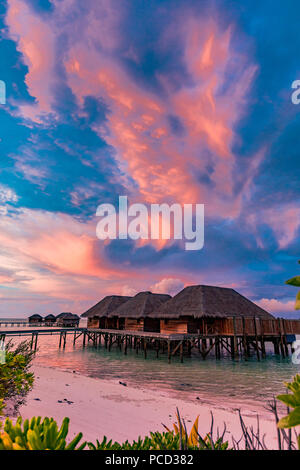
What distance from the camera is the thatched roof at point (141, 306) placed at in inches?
1141

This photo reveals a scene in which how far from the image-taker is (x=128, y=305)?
1257 inches

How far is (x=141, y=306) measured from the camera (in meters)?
29.8

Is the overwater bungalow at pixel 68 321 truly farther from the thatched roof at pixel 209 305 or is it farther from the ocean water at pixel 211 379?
the ocean water at pixel 211 379

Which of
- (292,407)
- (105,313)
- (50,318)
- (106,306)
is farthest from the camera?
(50,318)

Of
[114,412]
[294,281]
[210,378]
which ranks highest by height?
[294,281]

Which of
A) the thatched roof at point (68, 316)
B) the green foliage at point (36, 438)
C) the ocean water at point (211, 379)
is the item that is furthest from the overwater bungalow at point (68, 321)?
the green foliage at point (36, 438)

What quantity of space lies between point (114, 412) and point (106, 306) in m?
30.5

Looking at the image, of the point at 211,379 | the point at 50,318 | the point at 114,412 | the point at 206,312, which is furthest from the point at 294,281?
the point at 50,318

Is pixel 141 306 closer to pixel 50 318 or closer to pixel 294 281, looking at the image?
pixel 294 281

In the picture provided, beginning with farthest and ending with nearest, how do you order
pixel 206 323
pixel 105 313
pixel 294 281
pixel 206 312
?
1. pixel 105 313
2. pixel 206 323
3. pixel 206 312
4. pixel 294 281

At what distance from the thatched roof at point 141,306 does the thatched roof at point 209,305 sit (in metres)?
2.54

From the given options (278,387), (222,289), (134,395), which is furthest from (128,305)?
(134,395)
